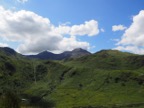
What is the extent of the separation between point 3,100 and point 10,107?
253 cm

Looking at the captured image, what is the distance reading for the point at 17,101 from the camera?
7281 centimetres

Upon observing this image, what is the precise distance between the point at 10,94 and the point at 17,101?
267 centimetres

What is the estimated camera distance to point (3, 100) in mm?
72812

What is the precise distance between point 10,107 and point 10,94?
11.1ft

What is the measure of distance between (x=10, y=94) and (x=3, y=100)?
7.36ft

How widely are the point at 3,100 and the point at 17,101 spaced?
3430mm

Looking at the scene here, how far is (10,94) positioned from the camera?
Answer: 242 feet

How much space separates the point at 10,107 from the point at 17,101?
2.18 m

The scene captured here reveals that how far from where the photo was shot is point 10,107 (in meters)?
72.1
